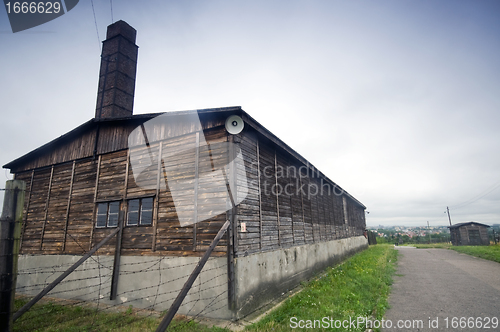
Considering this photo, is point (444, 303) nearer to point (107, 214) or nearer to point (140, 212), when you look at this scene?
point (140, 212)

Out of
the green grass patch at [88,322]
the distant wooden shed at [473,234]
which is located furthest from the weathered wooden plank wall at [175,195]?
the distant wooden shed at [473,234]

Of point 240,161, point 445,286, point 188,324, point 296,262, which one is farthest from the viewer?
point 296,262

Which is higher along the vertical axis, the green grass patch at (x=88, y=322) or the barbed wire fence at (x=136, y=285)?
the barbed wire fence at (x=136, y=285)

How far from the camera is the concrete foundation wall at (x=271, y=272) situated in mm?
7004

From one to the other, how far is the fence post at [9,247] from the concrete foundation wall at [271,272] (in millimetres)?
4365

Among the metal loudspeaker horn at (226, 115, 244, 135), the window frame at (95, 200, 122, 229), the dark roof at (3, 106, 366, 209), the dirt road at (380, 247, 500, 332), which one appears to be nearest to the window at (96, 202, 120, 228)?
the window frame at (95, 200, 122, 229)

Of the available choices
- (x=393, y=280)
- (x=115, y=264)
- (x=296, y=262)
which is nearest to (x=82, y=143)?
(x=115, y=264)

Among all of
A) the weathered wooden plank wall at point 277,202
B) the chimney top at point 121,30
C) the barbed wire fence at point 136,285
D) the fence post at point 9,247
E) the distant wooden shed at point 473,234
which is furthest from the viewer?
the distant wooden shed at point 473,234

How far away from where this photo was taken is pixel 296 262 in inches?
419

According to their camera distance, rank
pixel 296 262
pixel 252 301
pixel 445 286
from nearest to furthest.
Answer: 1. pixel 252 301
2. pixel 445 286
3. pixel 296 262

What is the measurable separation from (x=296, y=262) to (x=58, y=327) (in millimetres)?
7680

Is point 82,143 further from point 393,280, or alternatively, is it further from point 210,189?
point 393,280

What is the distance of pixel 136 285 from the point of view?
8.05m

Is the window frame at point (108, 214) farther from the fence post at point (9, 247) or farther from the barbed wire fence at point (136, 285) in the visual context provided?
the fence post at point (9, 247)
